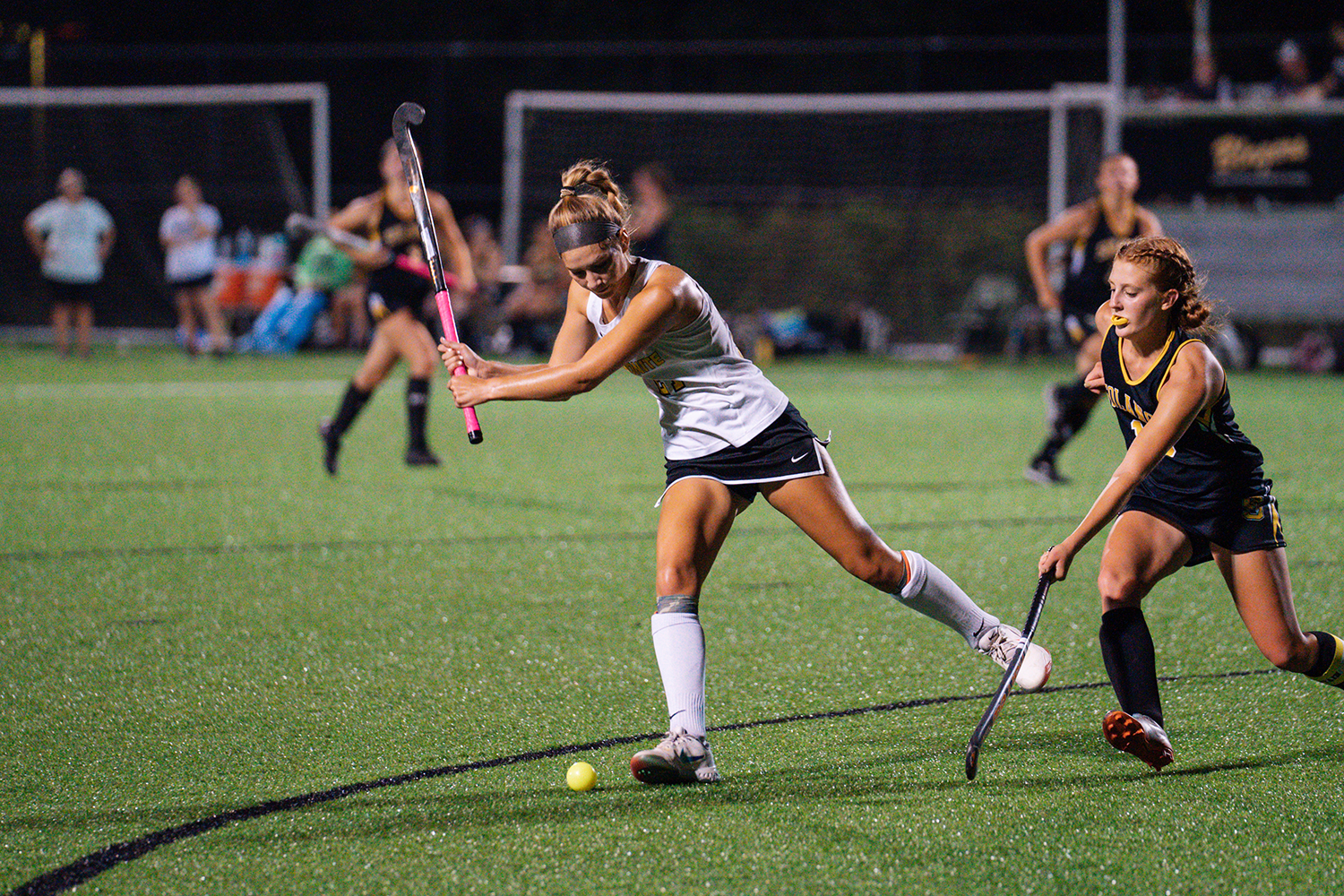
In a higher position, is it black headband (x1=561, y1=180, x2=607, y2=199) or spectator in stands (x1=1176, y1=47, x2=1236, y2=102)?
spectator in stands (x1=1176, y1=47, x2=1236, y2=102)

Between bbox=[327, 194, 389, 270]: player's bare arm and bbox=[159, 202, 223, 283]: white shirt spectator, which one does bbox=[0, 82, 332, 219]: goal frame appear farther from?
bbox=[327, 194, 389, 270]: player's bare arm

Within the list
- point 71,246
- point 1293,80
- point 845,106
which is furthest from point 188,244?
point 1293,80

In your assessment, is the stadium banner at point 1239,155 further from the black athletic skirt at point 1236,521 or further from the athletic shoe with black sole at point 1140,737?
the athletic shoe with black sole at point 1140,737

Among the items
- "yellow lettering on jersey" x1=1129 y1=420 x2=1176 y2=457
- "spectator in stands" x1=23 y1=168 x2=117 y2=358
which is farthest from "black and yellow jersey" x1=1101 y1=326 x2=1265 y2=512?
"spectator in stands" x1=23 y1=168 x2=117 y2=358

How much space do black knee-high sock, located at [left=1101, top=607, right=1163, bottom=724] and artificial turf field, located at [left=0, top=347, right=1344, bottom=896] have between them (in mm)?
181

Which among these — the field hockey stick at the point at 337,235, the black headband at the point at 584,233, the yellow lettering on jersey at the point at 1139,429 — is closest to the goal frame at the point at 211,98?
the field hockey stick at the point at 337,235

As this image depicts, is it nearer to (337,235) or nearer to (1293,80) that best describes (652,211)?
(337,235)

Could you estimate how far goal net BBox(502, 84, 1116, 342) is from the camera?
877 inches

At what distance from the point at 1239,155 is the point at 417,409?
13.4 m

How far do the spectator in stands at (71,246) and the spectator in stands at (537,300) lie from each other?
17.6 feet

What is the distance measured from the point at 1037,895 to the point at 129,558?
526 centimetres

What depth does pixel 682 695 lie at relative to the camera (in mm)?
3914

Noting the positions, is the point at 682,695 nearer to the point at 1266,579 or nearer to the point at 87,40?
the point at 1266,579

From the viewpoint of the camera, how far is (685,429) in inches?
167
